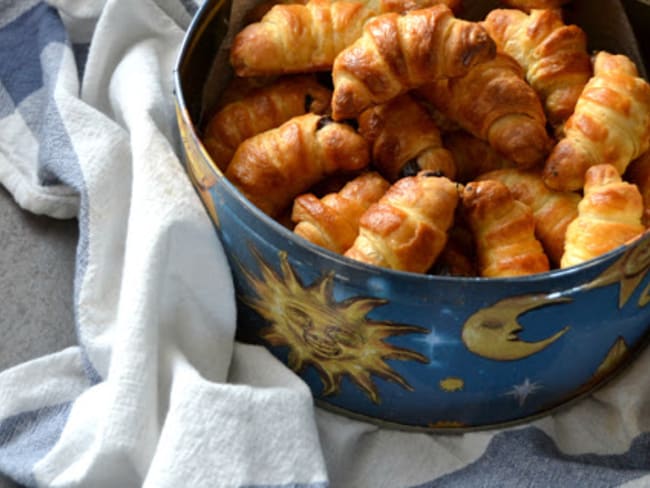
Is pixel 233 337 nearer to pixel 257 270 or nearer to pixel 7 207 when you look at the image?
pixel 257 270

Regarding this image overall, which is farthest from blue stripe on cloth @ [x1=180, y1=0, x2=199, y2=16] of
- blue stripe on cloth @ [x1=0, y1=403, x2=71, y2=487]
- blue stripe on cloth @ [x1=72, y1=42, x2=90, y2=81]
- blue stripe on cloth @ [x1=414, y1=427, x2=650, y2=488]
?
blue stripe on cloth @ [x1=414, y1=427, x2=650, y2=488]

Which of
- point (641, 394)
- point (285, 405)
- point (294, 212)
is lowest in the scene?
point (641, 394)

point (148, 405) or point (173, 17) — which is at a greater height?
point (173, 17)

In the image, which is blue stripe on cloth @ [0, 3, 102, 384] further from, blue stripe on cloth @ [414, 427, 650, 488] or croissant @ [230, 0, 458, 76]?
blue stripe on cloth @ [414, 427, 650, 488]

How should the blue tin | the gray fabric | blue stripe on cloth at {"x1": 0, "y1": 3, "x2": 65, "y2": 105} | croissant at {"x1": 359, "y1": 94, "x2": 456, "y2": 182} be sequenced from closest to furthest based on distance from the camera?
the blue tin, croissant at {"x1": 359, "y1": 94, "x2": 456, "y2": 182}, the gray fabric, blue stripe on cloth at {"x1": 0, "y1": 3, "x2": 65, "y2": 105}

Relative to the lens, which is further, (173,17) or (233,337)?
(173,17)

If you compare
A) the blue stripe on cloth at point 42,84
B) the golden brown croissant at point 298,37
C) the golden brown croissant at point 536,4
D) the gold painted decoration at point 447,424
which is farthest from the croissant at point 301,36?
the gold painted decoration at point 447,424

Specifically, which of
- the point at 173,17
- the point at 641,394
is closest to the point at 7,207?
the point at 173,17

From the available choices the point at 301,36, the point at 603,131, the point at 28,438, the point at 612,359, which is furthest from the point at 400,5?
the point at 28,438
